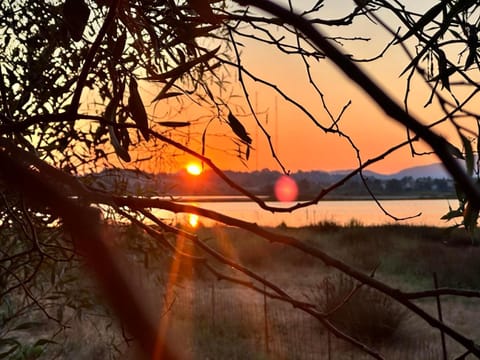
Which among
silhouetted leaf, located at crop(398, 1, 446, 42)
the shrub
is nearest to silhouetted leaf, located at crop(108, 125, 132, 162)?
silhouetted leaf, located at crop(398, 1, 446, 42)

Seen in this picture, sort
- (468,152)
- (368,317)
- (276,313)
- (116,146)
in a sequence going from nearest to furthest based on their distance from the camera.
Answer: (468,152) < (116,146) < (368,317) < (276,313)

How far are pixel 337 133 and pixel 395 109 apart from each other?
403 mm

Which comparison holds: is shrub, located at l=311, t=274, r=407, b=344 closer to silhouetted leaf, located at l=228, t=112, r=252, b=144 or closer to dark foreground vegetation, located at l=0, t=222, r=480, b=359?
dark foreground vegetation, located at l=0, t=222, r=480, b=359

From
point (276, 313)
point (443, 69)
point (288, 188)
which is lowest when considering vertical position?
point (276, 313)

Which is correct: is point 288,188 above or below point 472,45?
below

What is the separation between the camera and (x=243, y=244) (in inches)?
447

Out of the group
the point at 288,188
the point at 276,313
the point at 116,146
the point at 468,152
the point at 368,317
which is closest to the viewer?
the point at 468,152

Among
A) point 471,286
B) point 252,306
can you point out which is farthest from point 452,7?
point 471,286

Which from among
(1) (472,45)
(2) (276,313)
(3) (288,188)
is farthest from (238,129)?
(2) (276,313)

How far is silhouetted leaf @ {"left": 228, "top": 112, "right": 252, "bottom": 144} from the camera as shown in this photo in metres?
0.65

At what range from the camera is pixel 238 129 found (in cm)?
65

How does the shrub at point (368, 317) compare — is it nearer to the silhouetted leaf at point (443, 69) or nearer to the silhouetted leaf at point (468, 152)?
the silhouetted leaf at point (443, 69)

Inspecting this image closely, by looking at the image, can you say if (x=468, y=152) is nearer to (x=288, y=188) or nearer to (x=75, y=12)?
(x=75, y=12)

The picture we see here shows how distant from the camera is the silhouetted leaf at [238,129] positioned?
0.65 m
